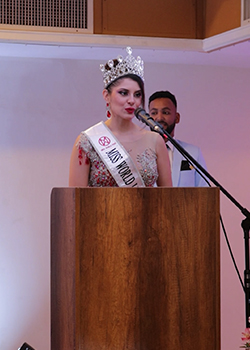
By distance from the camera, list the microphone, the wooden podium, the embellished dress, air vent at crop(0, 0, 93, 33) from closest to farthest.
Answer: the wooden podium, the microphone, the embellished dress, air vent at crop(0, 0, 93, 33)

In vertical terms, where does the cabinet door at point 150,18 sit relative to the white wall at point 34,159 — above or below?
above

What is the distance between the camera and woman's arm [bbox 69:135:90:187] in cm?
190

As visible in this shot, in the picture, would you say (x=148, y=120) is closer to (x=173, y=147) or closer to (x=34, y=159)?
(x=173, y=147)

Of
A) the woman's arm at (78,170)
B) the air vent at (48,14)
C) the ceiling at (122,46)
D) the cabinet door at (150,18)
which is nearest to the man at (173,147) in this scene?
the ceiling at (122,46)

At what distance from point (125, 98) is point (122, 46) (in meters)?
1.63

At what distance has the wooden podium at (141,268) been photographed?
1369 mm

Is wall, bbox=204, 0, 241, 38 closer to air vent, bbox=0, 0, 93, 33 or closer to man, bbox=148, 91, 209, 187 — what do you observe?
man, bbox=148, 91, 209, 187

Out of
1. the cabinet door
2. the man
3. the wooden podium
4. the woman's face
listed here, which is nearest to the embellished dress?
the woman's face

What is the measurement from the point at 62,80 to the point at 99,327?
2.62 metres

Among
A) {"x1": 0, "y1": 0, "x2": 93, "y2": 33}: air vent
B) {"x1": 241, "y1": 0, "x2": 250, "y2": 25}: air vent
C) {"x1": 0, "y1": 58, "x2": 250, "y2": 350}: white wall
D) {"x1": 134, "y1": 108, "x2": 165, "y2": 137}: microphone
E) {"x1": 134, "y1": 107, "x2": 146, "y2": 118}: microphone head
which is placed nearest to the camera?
{"x1": 134, "y1": 108, "x2": 165, "y2": 137}: microphone

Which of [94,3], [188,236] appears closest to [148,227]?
[188,236]

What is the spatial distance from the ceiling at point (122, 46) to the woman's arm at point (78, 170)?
1.58 meters

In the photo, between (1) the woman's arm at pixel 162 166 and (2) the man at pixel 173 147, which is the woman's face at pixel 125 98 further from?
(2) the man at pixel 173 147

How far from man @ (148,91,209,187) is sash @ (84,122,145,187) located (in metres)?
1.39
